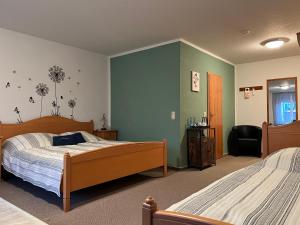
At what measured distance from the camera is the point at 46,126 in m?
4.21

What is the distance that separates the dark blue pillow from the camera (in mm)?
3803

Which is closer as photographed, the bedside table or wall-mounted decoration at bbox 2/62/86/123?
wall-mounted decoration at bbox 2/62/86/123

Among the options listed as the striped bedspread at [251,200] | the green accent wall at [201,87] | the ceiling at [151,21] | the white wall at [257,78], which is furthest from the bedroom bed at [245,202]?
the white wall at [257,78]

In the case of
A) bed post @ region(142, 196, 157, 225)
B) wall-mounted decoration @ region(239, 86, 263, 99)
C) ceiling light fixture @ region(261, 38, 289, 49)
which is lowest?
bed post @ region(142, 196, 157, 225)

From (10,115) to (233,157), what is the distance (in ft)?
15.9

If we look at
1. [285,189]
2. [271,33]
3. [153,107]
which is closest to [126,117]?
[153,107]

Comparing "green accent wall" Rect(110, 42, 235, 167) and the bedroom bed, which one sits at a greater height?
"green accent wall" Rect(110, 42, 235, 167)

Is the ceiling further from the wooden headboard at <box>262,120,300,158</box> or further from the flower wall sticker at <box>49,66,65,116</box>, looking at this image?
the wooden headboard at <box>262,120,300,158</box>

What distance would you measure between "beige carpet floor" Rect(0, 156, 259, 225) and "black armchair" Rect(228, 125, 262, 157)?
186 cm

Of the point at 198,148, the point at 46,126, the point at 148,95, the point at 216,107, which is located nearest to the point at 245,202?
the point at 198,148

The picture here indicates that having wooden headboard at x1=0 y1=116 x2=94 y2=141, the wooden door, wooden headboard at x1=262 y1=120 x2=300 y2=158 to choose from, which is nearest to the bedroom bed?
wooden headboard at x1=262 y1=120 x2=300 y2=158

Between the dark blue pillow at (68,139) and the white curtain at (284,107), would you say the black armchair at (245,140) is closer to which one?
the white curtain at (284,107)

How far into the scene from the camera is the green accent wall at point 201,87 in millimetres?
4379

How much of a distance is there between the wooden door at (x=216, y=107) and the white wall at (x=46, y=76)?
2.43 meters
